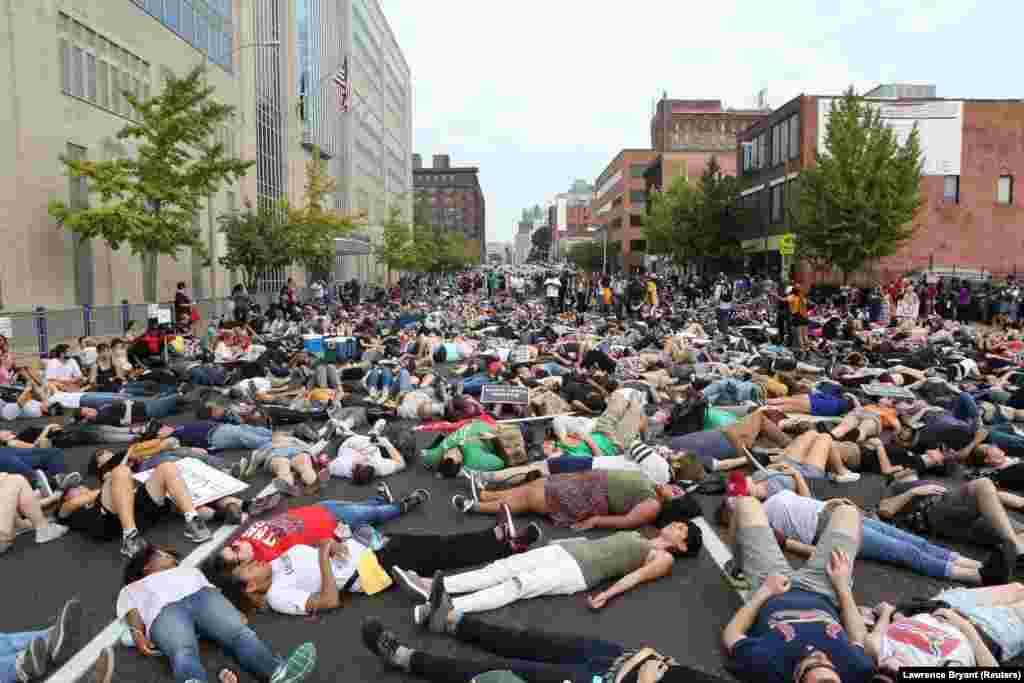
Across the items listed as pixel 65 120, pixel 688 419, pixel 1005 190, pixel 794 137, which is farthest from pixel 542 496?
pixel 1005 190

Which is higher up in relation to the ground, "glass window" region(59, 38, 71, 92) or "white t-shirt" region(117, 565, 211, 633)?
"glass window" region(59, 38, 71, 92)

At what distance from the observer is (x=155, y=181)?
70.8 ft

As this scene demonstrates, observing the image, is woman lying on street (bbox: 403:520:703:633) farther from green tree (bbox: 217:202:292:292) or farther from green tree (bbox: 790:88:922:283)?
green tree (bbox: 790:88:922:283)

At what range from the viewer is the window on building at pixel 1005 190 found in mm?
45250

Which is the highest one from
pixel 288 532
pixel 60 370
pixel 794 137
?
pixel 794 137

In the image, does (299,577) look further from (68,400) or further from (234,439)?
(68,400)

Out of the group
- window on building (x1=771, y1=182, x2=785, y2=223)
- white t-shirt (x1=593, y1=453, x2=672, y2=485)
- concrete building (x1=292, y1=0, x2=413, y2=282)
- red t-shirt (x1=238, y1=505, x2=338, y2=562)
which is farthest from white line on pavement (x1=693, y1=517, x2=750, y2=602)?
window on building (x1=771, y1=182, x2=785, y2=223)

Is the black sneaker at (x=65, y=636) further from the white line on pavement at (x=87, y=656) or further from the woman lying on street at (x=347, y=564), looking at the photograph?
the woman lying on street at (x=347, y=564)

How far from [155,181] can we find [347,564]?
19967mm

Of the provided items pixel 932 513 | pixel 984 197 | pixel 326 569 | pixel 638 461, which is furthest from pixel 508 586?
pixel 984 197

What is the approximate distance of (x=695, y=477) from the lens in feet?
23.4

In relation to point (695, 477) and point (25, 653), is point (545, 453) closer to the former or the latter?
point (695, 477)

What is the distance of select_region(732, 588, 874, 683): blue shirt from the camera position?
3.51 m

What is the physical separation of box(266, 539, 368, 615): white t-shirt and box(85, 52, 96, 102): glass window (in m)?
24.3
